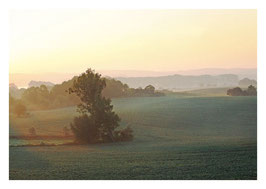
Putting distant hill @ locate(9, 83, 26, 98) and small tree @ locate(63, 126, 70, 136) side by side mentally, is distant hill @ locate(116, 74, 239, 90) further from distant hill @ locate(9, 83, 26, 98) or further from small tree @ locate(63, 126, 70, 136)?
distant hill @ locate(9, 83, 26, 98)

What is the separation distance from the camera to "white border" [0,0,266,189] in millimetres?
10126

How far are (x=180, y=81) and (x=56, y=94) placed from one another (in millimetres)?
2185

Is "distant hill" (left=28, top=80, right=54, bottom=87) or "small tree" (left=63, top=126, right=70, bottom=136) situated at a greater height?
"distant hill" (left=28, top=80, right=54, bottom=87)

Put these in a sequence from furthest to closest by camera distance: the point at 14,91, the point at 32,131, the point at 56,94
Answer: the point at 56,94 < the point at 32,131 < the point at 14,91

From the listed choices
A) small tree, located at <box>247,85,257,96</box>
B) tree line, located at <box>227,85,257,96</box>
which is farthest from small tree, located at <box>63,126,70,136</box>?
small tree, located at <box>247,85,257,96</box>

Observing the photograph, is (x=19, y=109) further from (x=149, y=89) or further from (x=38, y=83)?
(x=149, y=89)

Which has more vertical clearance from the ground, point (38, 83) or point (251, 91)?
point (38, 83)

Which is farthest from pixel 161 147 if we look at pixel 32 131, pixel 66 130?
pixel 32 131

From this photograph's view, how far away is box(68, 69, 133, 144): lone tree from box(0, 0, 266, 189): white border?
0.82 meters

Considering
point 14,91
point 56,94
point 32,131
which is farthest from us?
point 56,94

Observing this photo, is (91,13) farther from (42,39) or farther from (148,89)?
(148,89)

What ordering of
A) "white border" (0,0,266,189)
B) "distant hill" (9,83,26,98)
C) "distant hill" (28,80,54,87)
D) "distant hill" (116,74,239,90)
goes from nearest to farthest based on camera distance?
"white border" (0,0,266,189)
"distant hill" (9,83,26,98)
"distant hill" (28,80,54,87)
"distant hill" (116,74,239,90)

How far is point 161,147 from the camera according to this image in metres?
10.4
